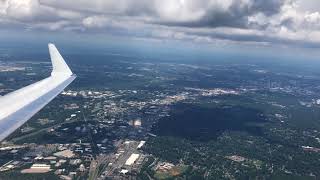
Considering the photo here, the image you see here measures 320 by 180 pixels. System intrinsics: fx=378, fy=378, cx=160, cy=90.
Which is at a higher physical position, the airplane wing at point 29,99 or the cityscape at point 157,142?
the airplane wing at point 29,99

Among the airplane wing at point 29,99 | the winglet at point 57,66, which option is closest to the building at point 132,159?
the winglet at point 57,66

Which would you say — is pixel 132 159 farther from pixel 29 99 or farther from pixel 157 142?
pixel 29 99

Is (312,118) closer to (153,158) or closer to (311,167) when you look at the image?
(311,167)

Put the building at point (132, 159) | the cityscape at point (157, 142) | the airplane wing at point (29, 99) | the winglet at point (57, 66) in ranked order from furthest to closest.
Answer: the building at point (132, 159) → the cityscape at point (157, 142) → the winglet at point (57, 66) → the airplane wing at point (29, 99)

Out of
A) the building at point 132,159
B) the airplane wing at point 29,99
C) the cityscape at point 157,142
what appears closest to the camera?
the airplane wing at point 29,99

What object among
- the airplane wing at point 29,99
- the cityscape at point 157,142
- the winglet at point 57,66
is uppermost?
the winglet at point 57,66

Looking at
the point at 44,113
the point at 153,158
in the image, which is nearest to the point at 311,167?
the point at 153,158

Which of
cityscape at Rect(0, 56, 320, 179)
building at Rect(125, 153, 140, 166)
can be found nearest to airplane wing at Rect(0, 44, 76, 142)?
cityscape at Rect(0, 56, 320, 179)

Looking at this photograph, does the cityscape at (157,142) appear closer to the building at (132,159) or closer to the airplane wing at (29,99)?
the building at (132,159)

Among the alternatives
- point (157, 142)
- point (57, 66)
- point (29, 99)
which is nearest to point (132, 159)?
point (157, 142)
